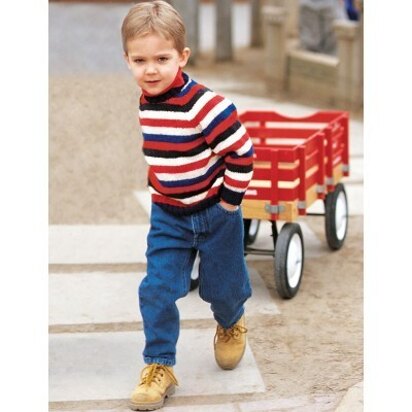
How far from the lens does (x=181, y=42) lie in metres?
4.23

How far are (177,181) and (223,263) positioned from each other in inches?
15.5

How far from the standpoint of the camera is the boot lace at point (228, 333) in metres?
4.79

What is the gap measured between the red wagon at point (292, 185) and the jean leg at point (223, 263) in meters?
0.93

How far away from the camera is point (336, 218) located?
6.44 meters

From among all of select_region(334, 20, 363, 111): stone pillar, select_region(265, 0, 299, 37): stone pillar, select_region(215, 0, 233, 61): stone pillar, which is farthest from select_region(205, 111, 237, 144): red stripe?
select_region(215, 0, 233, 61): stone pillar

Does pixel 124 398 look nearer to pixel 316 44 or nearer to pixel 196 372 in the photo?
pixel 196 372

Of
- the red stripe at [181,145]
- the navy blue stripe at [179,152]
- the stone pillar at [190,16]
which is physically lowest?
the navy blue stripe at [179,152]

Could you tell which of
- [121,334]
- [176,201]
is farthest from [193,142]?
[121,334]

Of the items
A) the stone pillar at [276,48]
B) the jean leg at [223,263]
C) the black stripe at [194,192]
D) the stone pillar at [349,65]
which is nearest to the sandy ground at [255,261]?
the jean leg at [223,263]

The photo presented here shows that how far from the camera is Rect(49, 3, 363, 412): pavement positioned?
14.5 ft

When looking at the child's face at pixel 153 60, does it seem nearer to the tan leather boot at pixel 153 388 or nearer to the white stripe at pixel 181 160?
the white stripe at pixel 181 160

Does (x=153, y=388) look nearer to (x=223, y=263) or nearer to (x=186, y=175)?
(x=223, y=263)
